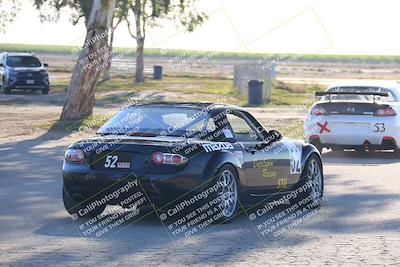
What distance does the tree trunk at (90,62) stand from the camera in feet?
86.8

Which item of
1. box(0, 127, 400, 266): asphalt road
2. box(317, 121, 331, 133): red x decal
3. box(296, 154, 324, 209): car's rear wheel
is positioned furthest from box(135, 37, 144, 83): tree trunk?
box(296, 154, 324, 209): car's rear wheel

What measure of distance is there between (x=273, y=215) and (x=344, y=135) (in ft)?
27.8

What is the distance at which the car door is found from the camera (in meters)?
12.1

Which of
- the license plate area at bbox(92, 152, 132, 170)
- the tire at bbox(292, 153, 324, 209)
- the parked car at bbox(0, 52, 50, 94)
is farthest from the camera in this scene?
the parked car at bbox(0, 52, 50, 94)

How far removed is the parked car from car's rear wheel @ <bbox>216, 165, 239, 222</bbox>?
3135 cm

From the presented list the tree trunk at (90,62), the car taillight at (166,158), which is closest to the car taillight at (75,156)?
the car taillight at (166,158)

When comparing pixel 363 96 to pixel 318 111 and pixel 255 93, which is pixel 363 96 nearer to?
pixel 318 111

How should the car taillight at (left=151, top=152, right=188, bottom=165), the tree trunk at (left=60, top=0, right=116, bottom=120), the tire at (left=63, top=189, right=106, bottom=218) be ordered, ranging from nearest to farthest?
1. the car taillight at (left=151, top=152, right=188, bottom=165)
2. the tire at (left=63, top=189, right=106, bottom=218)
3. the tree trunk at (left=60, top=0, right=116, bottom=120)

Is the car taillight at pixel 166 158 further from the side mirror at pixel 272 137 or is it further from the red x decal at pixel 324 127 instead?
the red x decal at pixel 324 127

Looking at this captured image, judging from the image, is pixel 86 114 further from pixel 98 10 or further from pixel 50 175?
pixel 50 175

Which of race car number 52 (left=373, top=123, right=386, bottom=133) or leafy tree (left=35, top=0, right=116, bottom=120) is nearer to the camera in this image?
race car number 52 (left=373, top=123, right=386, bottom=133)

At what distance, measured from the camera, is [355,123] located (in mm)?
20375

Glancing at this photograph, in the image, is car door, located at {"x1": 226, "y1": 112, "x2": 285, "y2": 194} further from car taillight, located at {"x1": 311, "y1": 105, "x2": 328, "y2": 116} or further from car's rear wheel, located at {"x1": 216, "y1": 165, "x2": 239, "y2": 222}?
car taillight, located at {"x1": 311, "y1": 105, "x2": 328, "y2": 116}

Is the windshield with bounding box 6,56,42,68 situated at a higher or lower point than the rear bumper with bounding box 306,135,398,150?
A: lower
